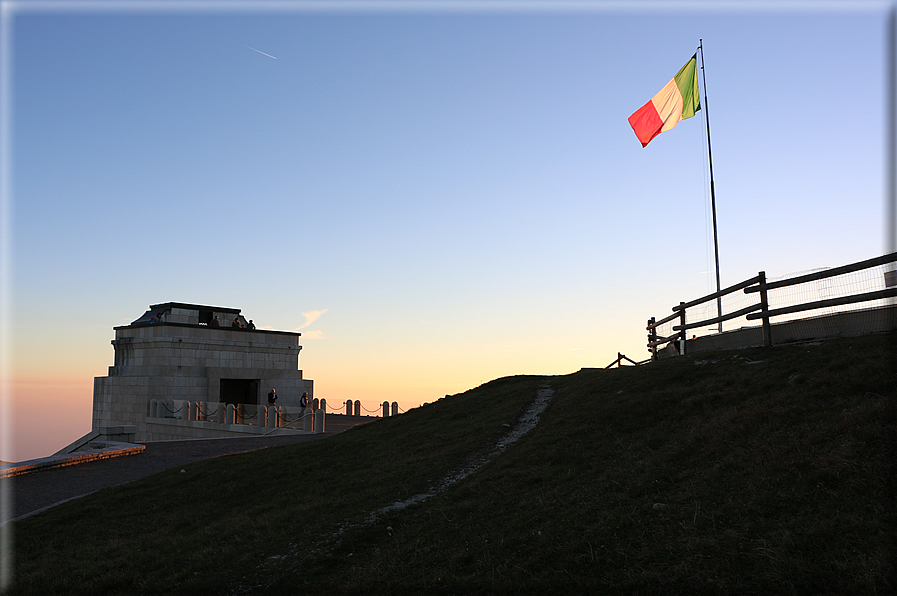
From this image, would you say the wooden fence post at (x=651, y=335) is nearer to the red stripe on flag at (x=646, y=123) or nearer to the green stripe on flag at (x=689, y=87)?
the red stripe on flag at (x=646, y=123)

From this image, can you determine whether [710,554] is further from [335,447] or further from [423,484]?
[335,447]

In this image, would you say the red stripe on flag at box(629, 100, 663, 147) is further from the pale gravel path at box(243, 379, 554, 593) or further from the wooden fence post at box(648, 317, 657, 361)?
the pale gravel path at box(243, 379, 554, 593)

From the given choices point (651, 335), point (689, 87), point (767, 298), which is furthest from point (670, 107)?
point (767, 298)

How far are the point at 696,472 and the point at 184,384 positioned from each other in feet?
105

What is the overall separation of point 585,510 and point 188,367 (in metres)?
31.4

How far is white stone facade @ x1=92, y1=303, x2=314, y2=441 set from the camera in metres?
33.6

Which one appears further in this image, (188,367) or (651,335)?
(188,367)

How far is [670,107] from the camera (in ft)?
82.2

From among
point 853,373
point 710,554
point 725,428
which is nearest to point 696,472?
point 725,428

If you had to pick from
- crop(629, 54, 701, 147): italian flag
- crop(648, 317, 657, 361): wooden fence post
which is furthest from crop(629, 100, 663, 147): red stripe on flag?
crop(648, 317, 657, 361): wooden fence post

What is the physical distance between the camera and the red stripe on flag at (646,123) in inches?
993

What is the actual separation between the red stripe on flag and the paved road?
772 inches

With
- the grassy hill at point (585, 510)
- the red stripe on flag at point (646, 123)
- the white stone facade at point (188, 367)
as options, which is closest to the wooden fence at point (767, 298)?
the grassy hill at point (585, 510)

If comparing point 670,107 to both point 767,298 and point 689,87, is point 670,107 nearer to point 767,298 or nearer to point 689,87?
point 689,87
